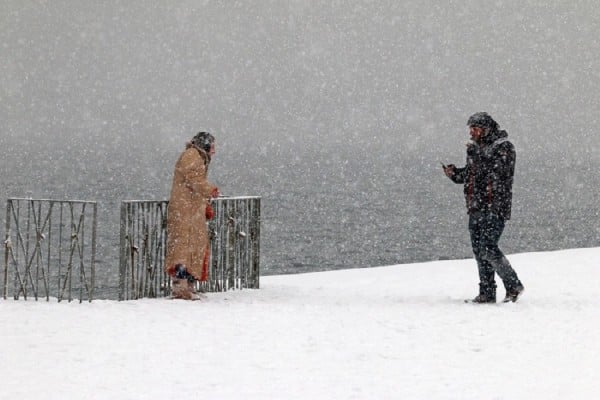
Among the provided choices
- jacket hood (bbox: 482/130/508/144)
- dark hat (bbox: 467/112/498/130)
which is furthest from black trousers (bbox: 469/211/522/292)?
dark hat (bbox: 467/112/498/130)

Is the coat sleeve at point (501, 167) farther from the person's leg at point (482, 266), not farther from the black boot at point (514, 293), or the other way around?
the black boot at point (514, 293)

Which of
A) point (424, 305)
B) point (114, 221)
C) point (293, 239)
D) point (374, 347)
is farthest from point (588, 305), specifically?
point (114, 221)

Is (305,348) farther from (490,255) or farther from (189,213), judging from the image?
(189,213)

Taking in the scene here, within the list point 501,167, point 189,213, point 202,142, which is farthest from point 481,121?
point 189,213

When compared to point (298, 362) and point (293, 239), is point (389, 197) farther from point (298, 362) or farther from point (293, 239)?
point (298, 362)

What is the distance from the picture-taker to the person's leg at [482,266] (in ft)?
29.1

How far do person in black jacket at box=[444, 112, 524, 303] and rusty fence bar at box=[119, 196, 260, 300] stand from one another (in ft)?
8.78

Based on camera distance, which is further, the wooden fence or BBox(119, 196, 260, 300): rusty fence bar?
BBox(119, 196, 260, 300): rusty fence bar

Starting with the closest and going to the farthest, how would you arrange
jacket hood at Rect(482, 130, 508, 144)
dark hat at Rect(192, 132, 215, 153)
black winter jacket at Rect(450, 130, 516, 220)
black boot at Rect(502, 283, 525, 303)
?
black boot at Rect(502, 283, 525, 303)
black winter jacket at Rect(450, 130, 516, 220)
jacket hood at Rect(482, 130, 508, 144)
dark hat at Rect(192, 132, 215, 153)

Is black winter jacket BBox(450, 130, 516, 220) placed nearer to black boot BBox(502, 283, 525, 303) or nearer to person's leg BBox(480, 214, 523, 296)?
person's leg BBox(480, 214, 523, 296)

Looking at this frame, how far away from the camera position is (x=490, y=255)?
8.87 meters

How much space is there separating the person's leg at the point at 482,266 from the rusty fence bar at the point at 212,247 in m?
2.68

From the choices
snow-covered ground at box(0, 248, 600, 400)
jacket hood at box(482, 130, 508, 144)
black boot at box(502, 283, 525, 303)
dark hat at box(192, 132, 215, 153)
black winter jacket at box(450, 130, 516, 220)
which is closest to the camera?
snow-covered ground at box(0, 248, 600, 400)

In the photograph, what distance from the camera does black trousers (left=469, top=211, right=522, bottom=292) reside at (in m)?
8.83
